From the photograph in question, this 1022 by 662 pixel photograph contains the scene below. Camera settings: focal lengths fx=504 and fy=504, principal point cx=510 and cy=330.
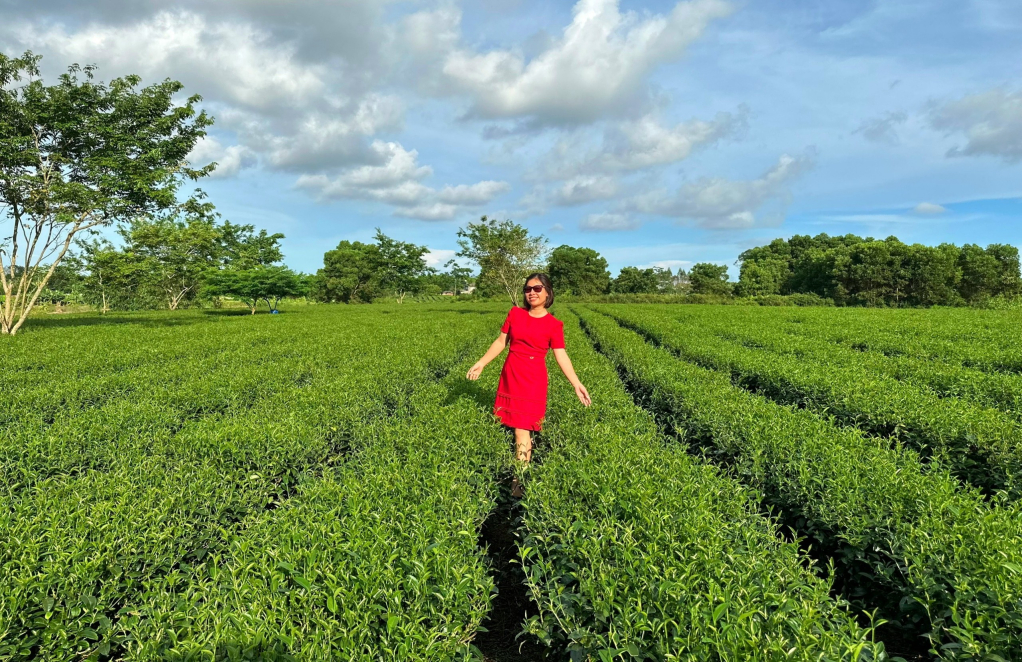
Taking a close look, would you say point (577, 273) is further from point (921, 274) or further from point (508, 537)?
point (508, 537)

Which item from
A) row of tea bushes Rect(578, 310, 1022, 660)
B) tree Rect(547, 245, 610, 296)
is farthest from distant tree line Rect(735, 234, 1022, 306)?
row of tea bushes Rect(578, 310, 1022, 660)

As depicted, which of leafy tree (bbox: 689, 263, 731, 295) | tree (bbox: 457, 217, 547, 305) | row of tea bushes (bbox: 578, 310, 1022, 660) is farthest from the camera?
leafy tree (bbox: 689, 263, 731, 295)

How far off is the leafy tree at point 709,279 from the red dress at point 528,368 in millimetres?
84761

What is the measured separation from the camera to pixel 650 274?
4008 inches

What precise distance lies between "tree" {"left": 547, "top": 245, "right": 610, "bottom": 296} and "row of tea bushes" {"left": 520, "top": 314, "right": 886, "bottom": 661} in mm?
97290

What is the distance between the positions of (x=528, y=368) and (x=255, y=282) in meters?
51.0

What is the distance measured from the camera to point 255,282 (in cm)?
4941

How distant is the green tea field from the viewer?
2230 millimetres

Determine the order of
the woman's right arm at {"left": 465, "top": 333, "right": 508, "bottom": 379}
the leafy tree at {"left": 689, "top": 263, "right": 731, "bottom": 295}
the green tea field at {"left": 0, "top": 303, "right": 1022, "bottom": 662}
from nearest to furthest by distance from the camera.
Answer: the green tea field at {"left": 0, "top": 303, "right": 1022, "bottom": 662} < the woman's right arm at {"left": 465, "top": 333, "right": 508, "bottom": 379} < the leafy tree at {"left": 689, "top": 263, "right": 731, "bottom": 295}

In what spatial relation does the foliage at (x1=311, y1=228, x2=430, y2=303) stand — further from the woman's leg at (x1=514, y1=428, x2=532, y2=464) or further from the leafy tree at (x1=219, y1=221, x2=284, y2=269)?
the woman's leg at (x1=514, y1=428, x2=532, y2=464)

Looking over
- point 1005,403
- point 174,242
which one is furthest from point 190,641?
point 174,242

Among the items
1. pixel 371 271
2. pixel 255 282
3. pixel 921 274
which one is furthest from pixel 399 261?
pixel 921 274

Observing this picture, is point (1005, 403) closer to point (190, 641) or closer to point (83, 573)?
point (190, 641)

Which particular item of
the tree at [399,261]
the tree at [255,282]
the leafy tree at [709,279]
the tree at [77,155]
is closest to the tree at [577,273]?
the leafy tree at [709,279]
